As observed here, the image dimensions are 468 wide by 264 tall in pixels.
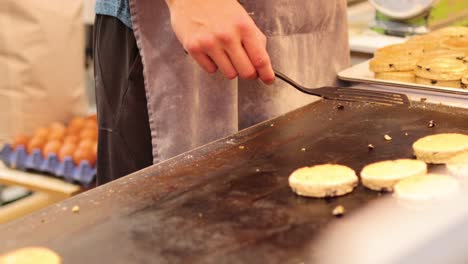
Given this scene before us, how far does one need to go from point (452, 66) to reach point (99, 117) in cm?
78

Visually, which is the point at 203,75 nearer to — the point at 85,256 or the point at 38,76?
the point at 85,256

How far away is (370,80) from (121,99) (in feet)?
1.84

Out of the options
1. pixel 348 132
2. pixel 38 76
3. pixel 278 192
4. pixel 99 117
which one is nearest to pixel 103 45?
pixel 99 117

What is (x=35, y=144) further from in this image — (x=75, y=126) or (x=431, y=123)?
→ (x=431, y=123)

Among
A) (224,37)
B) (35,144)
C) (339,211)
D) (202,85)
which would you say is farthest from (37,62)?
(339,211)

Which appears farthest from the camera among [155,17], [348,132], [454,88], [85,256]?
[454,88]

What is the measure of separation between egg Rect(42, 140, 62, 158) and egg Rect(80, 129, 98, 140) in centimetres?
9

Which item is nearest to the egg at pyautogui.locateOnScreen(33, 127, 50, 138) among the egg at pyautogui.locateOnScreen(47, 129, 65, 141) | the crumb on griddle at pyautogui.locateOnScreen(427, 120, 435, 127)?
the egg at pyautogui.locateOnScreen(47, 129, 65, 141)

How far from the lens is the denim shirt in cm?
154

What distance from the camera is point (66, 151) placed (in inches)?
95.3

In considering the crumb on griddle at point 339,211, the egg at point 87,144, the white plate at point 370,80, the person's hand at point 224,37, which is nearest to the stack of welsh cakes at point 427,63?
the white plate at point 370,80

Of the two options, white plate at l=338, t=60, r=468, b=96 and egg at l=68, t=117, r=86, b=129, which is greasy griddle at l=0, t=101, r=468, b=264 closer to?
white plate at l=338, t=60, r=468, b=96

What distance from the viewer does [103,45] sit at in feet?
5.38

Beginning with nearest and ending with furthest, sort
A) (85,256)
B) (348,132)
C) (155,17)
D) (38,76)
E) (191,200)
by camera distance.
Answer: (85,256) < (191,200) < (348,132) < (155,17) < (38,76)
